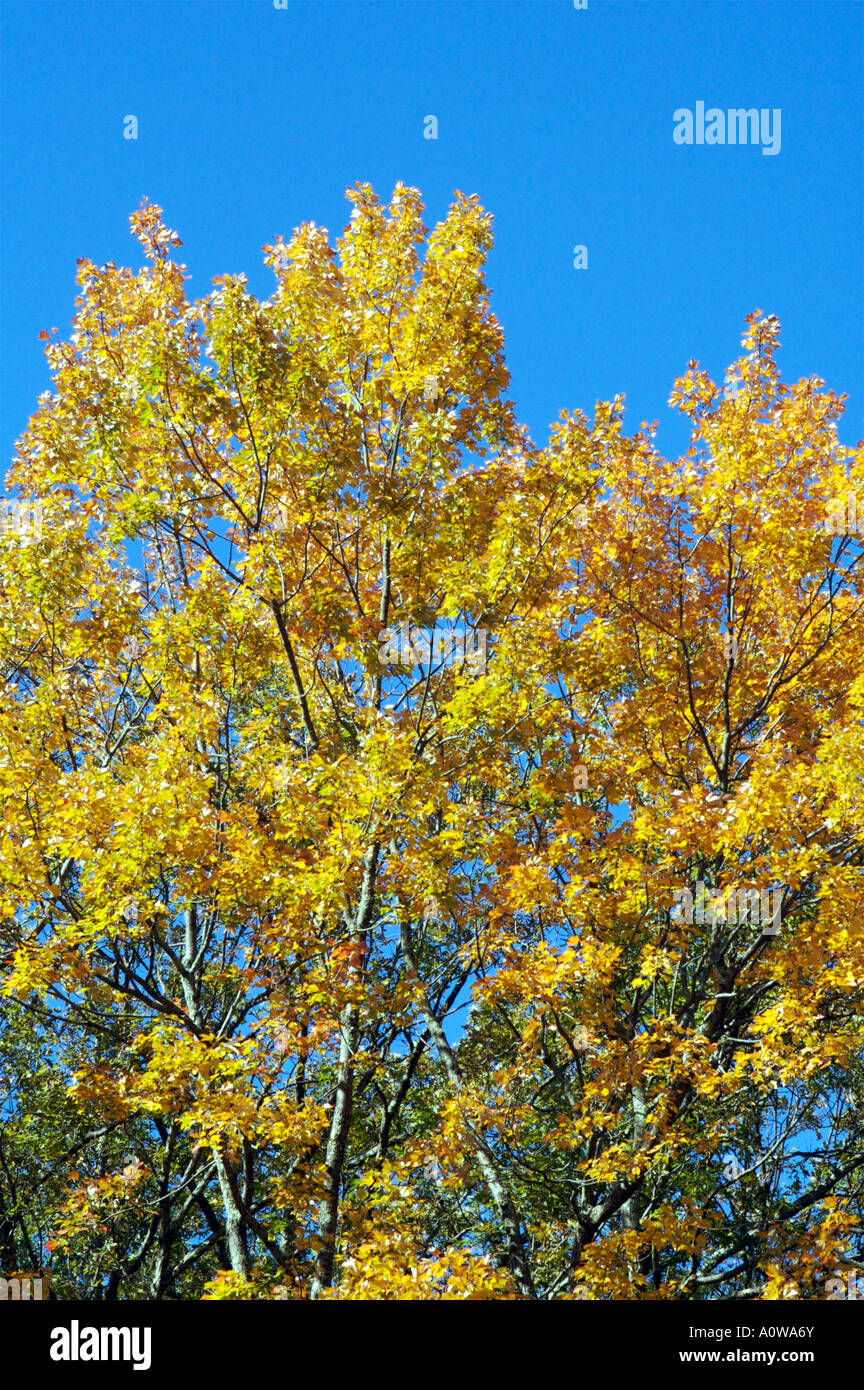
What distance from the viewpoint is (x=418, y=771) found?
913 centimetres

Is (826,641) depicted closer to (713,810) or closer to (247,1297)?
(713,810)

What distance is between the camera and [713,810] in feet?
31.2

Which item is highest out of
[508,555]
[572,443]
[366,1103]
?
[572,443]

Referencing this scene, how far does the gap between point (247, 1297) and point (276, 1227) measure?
3.22m

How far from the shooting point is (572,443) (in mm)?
10727

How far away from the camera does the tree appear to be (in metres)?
9.27

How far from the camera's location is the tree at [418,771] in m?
9.27
